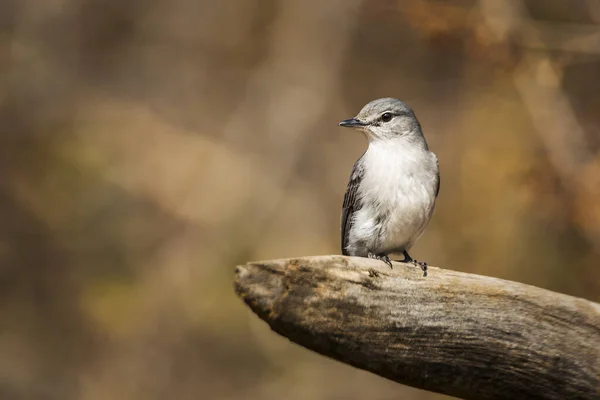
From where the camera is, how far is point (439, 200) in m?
7.86

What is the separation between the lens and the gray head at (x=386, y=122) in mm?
4551

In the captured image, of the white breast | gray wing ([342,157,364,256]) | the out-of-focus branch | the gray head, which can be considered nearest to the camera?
the white breast

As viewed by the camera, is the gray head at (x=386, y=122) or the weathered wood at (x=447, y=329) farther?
the gray head at (x=386, y=122)

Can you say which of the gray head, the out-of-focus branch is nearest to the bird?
the gray head

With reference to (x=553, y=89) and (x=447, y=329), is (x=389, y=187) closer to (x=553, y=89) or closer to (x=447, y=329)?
(x=447, y=329)

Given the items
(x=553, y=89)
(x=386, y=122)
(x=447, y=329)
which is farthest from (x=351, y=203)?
(x=553, y=89)

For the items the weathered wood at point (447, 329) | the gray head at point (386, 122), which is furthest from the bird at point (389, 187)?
the weathered wood at point (447, 329)

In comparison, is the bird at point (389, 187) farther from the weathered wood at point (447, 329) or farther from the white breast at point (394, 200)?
the weathered wood at point (447, 329)

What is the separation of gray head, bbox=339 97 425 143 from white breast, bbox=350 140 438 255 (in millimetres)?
125

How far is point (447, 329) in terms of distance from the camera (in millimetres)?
3168

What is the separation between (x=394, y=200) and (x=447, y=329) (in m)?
1.18

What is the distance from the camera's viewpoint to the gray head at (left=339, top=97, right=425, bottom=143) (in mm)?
4551

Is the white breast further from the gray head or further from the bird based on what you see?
the gray head

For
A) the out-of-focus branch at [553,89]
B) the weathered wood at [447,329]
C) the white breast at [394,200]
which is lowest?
the weathered wood at [447,329]
